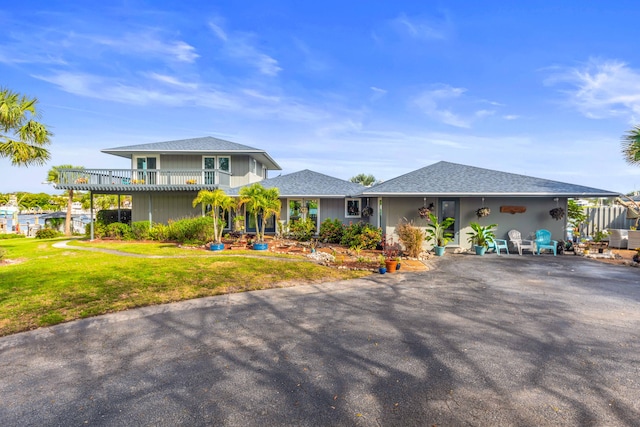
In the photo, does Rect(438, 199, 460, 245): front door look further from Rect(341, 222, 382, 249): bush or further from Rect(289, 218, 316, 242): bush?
Rect(289, 218, 316, 242): bush

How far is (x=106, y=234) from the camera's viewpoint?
1934cm

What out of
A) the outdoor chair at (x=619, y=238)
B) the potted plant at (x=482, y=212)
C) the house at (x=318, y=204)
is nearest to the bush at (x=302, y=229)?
the house at (x=318, y=204)

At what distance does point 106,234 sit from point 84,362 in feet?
60.8

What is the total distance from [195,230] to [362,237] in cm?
896

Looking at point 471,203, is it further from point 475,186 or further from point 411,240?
point 411,240

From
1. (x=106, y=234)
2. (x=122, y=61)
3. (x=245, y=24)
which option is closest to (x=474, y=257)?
(x=245, y=24)

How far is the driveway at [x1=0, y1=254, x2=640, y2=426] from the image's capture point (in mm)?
2941

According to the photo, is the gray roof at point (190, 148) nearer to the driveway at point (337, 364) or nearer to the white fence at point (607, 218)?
the driveway at point (337, 364)

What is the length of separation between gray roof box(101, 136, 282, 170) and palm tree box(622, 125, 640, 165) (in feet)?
59.7

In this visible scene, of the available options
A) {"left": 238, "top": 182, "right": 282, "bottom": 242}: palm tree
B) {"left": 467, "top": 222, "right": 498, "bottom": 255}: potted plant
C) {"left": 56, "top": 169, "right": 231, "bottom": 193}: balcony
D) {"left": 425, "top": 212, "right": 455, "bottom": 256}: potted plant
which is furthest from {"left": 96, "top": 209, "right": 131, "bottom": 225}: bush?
{"left": 467, "top": 222, "right": 498, "bottom": 255}: potted plant

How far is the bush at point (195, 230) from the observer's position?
16195 mm

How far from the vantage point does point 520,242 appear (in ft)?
44.1

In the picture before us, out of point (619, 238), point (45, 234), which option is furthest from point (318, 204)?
point (45, 234)

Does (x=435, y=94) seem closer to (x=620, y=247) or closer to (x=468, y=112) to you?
(x=468, y=112)
